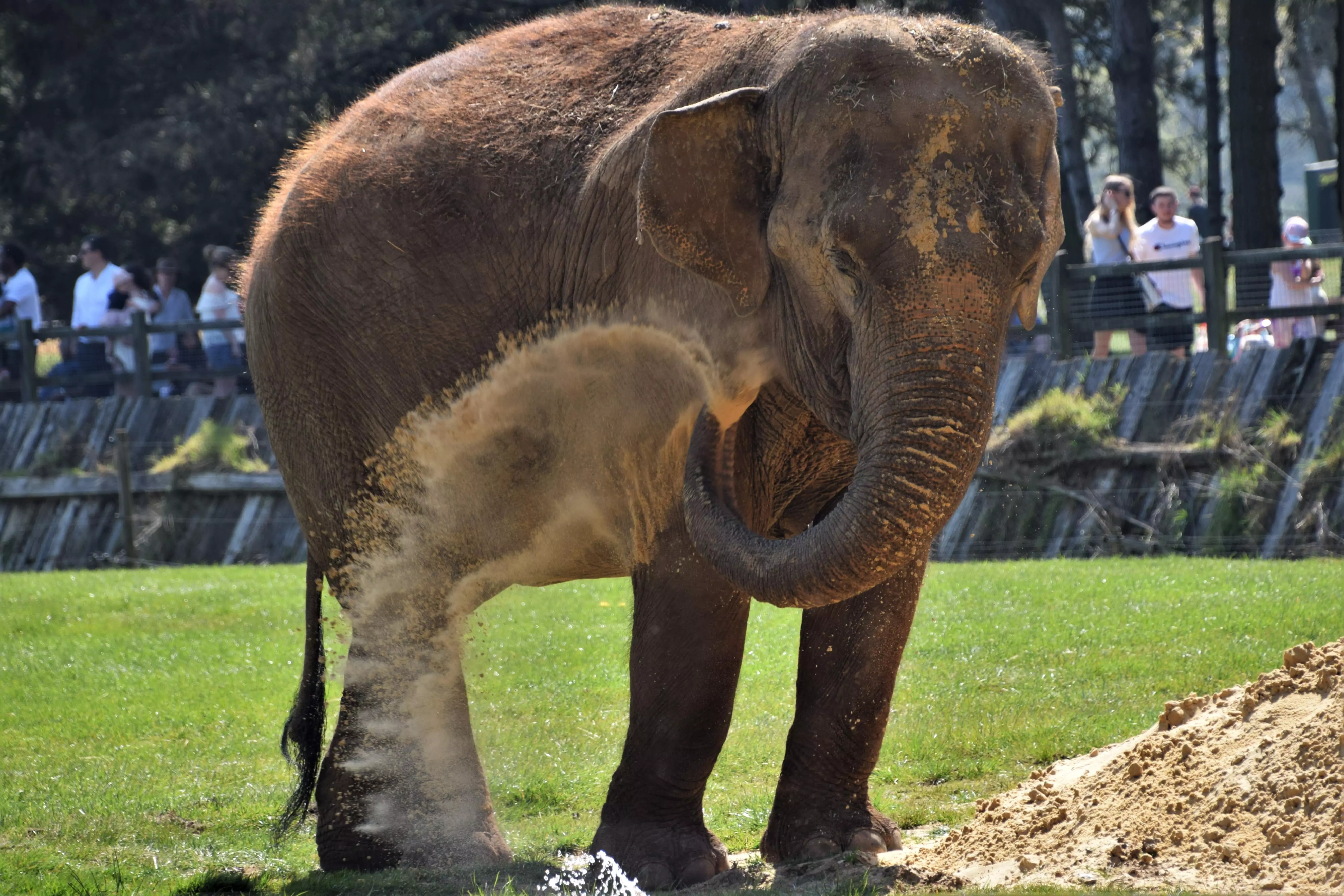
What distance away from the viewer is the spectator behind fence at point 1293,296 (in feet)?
47.6

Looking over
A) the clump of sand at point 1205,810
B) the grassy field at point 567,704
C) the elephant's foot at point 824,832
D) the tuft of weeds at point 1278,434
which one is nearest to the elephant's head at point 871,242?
the clump of sand at point 1205,810

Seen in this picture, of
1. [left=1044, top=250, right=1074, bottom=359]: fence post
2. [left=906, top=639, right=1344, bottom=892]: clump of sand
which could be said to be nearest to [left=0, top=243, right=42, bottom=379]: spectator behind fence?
[left=1044, top=250, right=1074, bottom=359]: fence post

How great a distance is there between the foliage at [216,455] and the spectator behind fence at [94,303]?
2195 mm

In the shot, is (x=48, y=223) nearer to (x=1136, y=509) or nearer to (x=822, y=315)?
(x=1136, y=509)

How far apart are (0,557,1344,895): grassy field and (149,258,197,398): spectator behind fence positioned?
25.7 feet

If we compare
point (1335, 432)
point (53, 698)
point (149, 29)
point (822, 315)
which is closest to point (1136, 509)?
point (1335, 432)

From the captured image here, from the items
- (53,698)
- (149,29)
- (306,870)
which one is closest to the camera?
(306,870)

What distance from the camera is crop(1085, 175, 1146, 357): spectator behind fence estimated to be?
50.6 feet

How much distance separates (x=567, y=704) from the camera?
29.1 ft

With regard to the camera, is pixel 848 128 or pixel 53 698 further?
pixel 53 698

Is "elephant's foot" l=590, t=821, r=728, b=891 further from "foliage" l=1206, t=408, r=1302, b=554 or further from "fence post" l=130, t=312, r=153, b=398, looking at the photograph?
"fence post" l=130, t=312, r=153, b=398

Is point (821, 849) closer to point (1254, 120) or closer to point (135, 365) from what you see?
point (1254, 120)

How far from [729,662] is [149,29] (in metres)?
25.7

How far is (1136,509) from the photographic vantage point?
14.1 m
